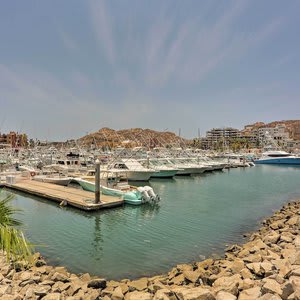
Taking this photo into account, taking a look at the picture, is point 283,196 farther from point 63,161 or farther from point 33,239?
point 63,161

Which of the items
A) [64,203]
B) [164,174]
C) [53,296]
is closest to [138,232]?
[64,203]

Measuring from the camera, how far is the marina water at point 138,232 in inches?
534

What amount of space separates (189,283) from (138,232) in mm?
8191

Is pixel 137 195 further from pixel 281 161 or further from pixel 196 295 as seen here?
pixel 281 161

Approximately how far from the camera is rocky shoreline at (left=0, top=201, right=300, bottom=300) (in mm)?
8086

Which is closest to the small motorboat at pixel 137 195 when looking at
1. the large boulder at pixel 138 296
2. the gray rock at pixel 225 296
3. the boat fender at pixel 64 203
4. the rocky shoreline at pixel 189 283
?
the boat fender at pixel 64 203

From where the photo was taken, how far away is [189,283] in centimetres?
1041

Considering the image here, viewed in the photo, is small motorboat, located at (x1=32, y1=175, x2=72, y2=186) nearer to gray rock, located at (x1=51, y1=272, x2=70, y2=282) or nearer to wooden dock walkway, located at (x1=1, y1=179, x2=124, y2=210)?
wooden dock walkway, located at (x1=1, y1=179, x2=124, y2=210)

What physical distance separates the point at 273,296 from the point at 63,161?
52018 millimetres

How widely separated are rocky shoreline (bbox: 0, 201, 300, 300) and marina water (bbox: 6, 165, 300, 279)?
5.52ft

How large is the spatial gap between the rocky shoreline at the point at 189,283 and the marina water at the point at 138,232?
Result: 1.68 metres

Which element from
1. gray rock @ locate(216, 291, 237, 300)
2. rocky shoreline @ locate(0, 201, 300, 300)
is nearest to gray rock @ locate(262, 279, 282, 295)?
rocky shoreline @ locate(0, 201, 300, 300)

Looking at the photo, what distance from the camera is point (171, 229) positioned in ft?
61.8

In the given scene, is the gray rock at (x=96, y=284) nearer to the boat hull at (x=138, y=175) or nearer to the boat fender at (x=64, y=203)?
the boat fender at (x=64, y=203)
